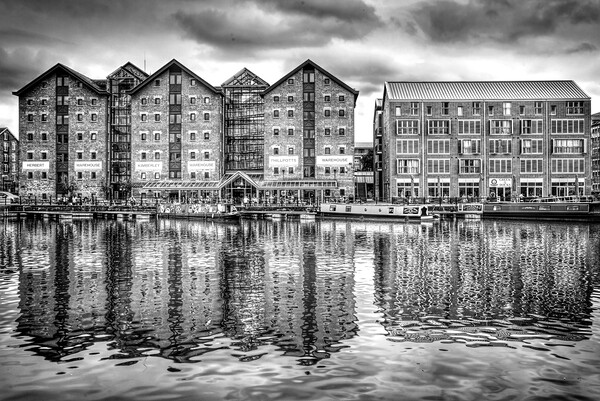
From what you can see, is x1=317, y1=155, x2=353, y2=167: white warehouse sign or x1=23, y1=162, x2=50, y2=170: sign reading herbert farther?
x1=23, y1=162, x2=50, y2=170: sign reading herbert

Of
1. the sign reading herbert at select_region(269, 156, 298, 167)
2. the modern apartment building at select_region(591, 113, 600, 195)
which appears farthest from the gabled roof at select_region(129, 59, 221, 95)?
the modern apartment building at select_region(591, 113, 600, 195)

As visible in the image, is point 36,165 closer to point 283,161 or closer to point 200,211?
point 200,211

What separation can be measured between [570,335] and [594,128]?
15634 cm

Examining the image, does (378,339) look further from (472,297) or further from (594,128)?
(594,128)

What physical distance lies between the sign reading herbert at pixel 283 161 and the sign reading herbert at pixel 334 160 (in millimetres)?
4238

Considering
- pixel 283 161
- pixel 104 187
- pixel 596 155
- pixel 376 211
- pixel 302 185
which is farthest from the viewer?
pixel 596 155

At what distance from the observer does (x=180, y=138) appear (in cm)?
9394

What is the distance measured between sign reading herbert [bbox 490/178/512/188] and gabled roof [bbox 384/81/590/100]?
44.1 feet

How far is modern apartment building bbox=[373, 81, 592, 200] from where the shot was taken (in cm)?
8956

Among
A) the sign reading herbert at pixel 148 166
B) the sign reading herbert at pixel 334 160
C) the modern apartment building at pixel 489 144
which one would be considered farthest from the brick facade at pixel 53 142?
the modern apartment building at pixel 489 144

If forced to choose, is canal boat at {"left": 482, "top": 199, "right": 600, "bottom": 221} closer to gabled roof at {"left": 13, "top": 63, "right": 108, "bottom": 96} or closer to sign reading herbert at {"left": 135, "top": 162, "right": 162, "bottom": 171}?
sign reading herbert at {"left": 135, "top": 162, "right": 162, "bottom": 171}

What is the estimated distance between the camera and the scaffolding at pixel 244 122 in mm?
103062

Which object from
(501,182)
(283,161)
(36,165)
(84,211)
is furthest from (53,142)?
(501,182)

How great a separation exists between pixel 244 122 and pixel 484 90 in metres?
44.0
